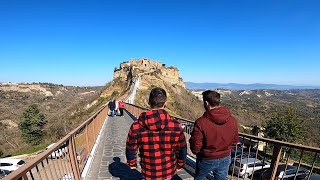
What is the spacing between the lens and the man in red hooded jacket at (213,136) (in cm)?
334

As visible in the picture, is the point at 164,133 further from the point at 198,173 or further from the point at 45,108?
the point at 45,108

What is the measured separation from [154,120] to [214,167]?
46.4 inches

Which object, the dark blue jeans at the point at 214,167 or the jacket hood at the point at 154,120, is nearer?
the jacket hood at the point at 154,120

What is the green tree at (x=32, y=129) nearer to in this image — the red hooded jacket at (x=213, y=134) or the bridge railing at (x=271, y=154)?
the bridge railing at (x=271, y=154)

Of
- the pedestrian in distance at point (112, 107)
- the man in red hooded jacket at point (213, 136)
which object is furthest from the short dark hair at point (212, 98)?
the pedestrian in distance at point (112, 107)

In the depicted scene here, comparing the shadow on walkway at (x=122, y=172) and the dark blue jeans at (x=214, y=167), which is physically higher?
the dark blue jeans at (x=214, y=167)

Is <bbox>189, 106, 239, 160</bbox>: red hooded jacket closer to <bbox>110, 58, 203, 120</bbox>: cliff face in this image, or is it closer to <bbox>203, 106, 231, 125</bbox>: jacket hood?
<bbox>203, 106, 231, 125</bbox>: jacket hood

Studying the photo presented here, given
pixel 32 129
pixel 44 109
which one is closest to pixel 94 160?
pixel 32 129

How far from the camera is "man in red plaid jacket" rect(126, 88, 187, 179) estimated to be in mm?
3047

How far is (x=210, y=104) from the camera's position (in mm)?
3451

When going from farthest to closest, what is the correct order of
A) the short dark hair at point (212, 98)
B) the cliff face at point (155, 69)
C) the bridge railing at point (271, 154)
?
1. the cliff face at point (155, 69)
2. the bridge railing at point (271, 154)
3. the short dark hair at point (212, 98)

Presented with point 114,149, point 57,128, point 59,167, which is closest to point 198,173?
point 59,167

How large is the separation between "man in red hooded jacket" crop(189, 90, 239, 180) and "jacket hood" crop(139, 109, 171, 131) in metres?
0.53

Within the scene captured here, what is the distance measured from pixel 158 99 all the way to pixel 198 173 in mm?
1313
